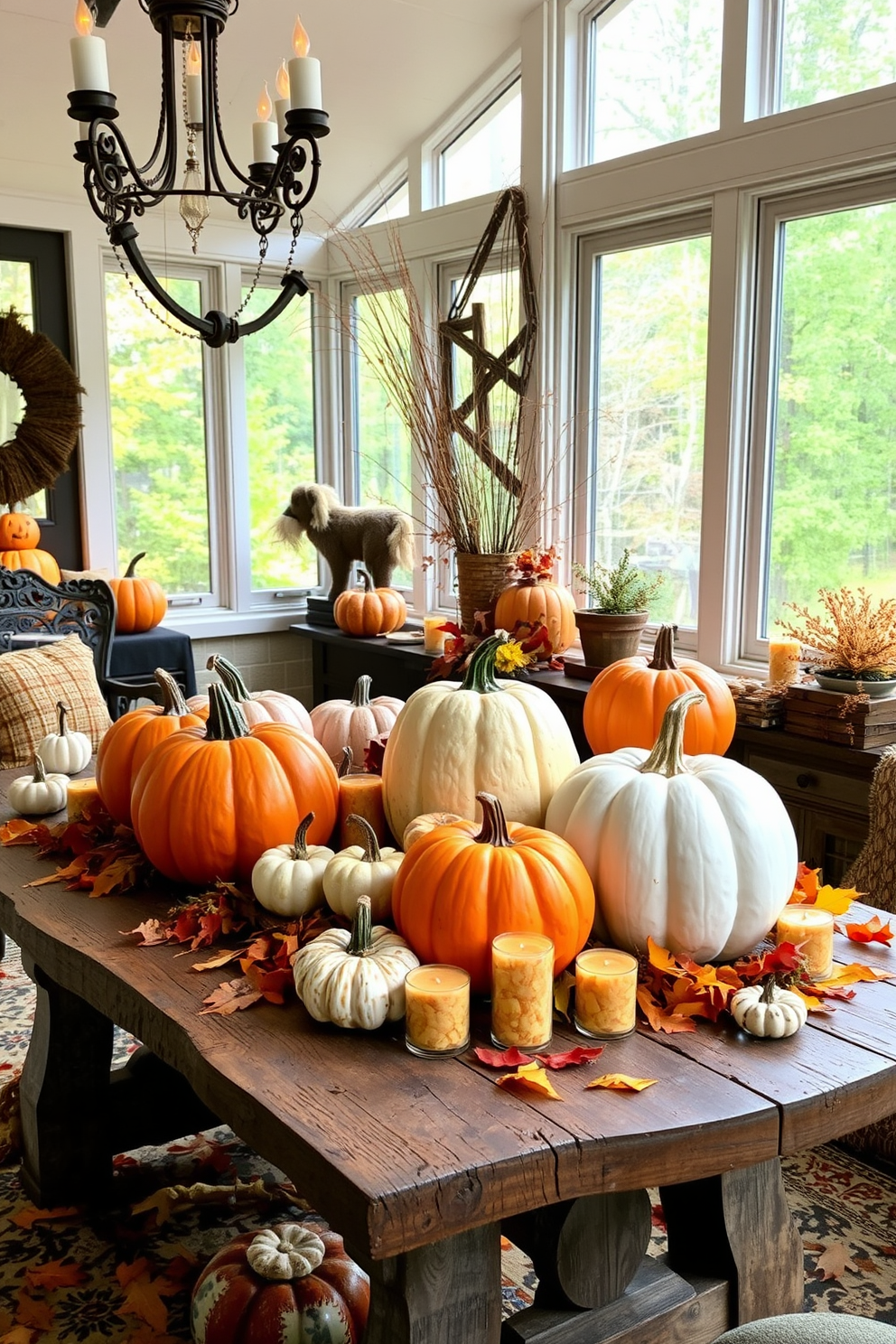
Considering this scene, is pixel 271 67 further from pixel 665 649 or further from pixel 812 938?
pixel 812 938

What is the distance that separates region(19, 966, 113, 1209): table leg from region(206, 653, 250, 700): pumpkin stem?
62 cm

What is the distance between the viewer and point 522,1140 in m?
1.01

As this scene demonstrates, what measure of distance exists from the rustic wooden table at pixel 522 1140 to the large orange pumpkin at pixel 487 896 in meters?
0.10

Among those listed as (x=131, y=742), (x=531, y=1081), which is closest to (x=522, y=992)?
(x=531, y=1081)

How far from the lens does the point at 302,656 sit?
5.27 meters

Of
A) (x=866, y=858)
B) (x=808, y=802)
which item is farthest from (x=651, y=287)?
(x=866, y=858)

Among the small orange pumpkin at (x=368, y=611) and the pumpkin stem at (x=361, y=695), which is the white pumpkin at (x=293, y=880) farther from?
the small orange pumpkin at (x=368, y=611)

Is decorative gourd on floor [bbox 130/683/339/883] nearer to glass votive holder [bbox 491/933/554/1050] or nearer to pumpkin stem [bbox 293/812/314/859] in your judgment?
pumpkin stem [bbox 293/812/314/859]

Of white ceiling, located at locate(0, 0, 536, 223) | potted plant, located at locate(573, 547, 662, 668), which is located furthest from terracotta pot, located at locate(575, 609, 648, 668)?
white ceiling, located at locate(0, 0, 536, 223)

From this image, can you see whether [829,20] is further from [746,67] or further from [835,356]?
[835,356]

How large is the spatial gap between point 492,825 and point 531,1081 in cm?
30

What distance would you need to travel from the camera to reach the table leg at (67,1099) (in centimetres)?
197

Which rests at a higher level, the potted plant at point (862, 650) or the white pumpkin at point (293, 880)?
the potted plant at point (862, 650)

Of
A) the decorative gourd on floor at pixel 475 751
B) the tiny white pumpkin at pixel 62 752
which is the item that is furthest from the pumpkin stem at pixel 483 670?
the tiny white pumpkin at pixel 62 752
